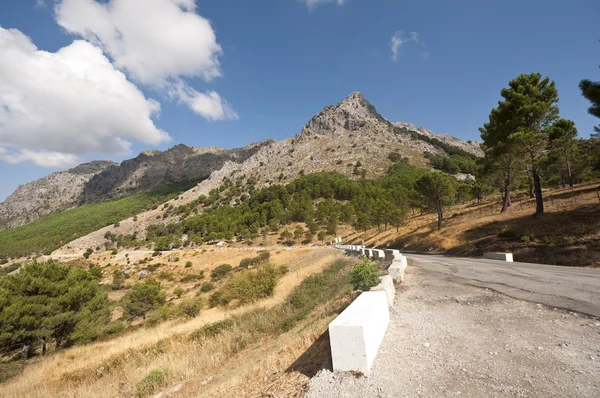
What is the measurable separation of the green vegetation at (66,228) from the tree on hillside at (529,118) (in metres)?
156

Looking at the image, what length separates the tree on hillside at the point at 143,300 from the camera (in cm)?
3441

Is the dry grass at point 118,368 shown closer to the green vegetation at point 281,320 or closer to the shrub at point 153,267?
the green vegetation at point 281,320

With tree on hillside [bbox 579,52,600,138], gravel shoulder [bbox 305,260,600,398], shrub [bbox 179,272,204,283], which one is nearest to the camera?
gravel shoulder [bbox 305,260,600,398]

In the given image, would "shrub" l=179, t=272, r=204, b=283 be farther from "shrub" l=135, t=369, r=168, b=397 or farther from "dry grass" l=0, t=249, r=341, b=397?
"shrub" l=135, t=369, r=168, b=397

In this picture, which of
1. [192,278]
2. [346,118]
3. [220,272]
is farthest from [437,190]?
[346,118]

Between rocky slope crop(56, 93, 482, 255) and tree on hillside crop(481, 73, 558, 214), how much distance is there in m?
96.1

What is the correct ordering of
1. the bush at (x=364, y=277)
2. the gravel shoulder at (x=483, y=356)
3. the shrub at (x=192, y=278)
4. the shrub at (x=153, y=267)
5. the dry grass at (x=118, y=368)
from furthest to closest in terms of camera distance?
the shrub at (x=153, y=267) → the shrub at (x=192, y=278) → the dry grass at (x=118, y=368) → the bush at (x=364, y=277) → the gravel shoulder at (x=483, y=356)

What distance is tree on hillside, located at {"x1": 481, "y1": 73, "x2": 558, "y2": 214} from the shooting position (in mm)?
23000

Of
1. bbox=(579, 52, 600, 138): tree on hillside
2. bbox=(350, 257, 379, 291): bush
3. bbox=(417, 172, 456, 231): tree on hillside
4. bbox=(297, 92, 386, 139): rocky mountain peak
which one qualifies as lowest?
bbox=(350, 257, 379, 291): bush

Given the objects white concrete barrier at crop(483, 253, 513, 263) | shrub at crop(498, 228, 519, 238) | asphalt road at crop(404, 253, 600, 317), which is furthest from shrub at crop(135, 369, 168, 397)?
shrub at crop(498, 228, 519, 238)

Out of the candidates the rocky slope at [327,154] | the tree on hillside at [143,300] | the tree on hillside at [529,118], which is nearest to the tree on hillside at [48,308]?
the tree on hillside at [143,300]

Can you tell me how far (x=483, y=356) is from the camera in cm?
449

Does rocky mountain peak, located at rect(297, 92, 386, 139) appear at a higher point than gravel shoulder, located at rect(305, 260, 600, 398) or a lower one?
higher

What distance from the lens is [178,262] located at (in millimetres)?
61938
